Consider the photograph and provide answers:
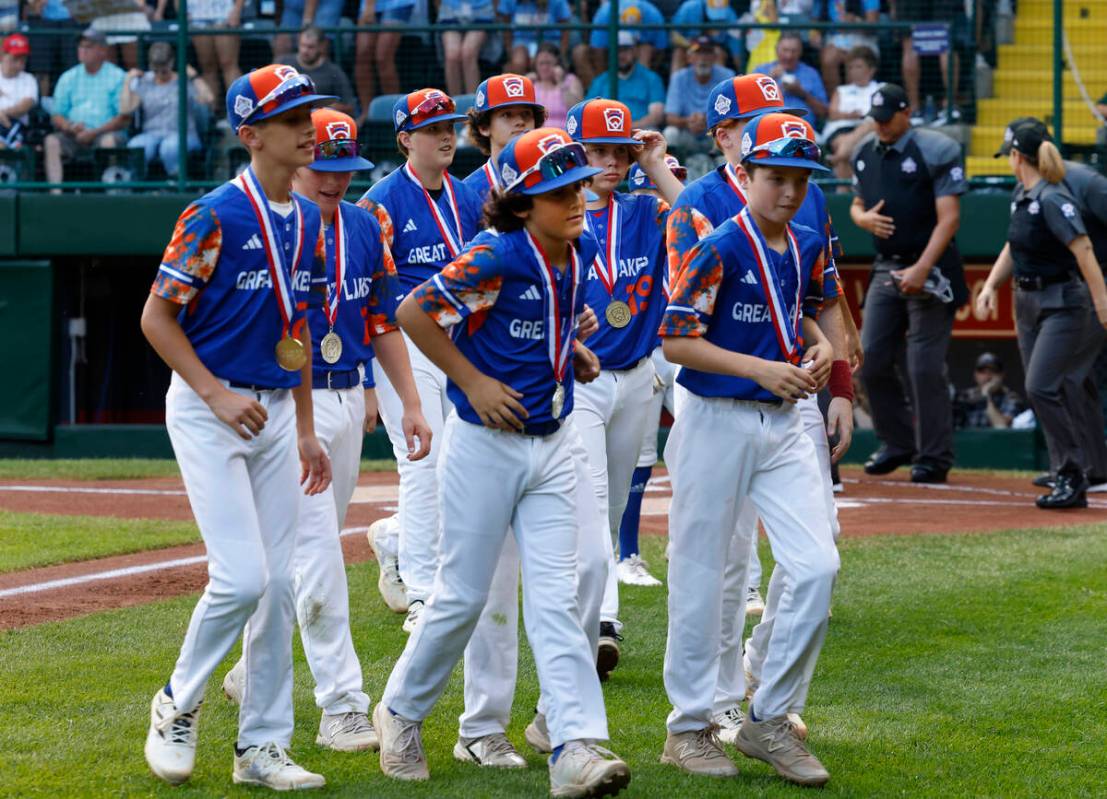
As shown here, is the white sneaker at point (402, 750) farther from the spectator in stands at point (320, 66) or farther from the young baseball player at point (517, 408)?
the spectator in stands at point (320, 66)

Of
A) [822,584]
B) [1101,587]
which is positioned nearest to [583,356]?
[822,584]

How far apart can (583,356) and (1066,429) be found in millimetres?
6292

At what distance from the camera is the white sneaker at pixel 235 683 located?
5.71 meters

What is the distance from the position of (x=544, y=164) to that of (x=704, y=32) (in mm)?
9880

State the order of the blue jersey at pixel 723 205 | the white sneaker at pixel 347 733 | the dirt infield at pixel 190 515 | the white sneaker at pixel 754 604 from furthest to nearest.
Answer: the dirt infield at pixel 190 515 < the white sneaker at pixel 754 604 < the blue jersey at pixel 723 205 < the white sneaker at pixel 347 733

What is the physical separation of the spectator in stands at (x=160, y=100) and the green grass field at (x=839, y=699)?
283 inches

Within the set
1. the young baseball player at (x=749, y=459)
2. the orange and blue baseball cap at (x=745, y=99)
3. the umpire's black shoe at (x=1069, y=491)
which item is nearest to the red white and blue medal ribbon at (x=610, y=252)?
the orange and blue baseball cap at (x=745, y=99)

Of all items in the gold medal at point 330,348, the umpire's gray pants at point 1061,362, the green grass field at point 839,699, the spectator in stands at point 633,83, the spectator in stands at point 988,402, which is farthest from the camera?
the spectator in stands at point 633,83

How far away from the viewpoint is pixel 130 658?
648 cm

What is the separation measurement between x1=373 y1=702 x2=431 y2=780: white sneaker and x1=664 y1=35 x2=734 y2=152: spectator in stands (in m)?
9.68

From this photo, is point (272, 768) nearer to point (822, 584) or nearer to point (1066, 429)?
point (822, 584)

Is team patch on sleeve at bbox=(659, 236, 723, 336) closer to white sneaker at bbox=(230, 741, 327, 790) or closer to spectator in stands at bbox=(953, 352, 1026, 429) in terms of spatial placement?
white sneaker at bbox=(230, 741, 327, 790)

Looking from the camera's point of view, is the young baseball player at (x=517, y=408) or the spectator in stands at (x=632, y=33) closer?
the young baseball player at (x=517, y=408)

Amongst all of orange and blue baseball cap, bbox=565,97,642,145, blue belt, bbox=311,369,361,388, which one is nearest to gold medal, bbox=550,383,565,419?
blue belt, bbox=311,369,361,388
